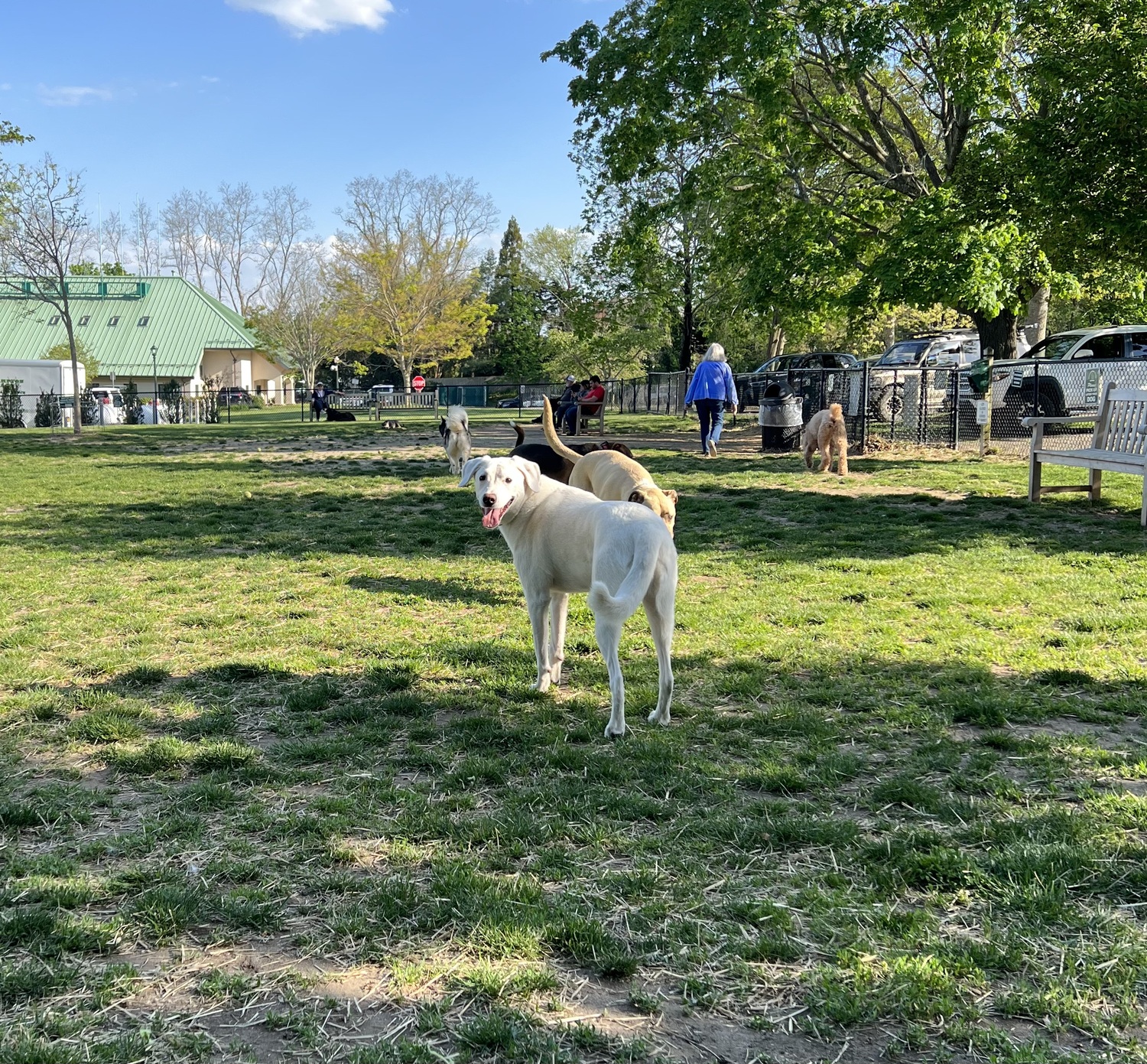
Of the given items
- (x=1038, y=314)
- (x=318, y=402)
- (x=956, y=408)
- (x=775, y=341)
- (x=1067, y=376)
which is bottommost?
(x=956, y=408)

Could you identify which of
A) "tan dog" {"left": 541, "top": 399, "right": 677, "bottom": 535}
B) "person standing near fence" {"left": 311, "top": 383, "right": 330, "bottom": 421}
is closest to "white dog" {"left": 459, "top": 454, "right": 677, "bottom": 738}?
A: "tan dog" {"left": 541, "top": 399, "right": 677, "bottom": 535}

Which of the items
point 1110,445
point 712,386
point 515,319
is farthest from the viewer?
point 515,319

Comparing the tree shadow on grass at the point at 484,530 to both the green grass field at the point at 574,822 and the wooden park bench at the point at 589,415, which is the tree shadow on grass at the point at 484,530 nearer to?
the green grass field at the point at 574,822

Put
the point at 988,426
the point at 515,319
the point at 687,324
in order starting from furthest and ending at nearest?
the point at 515,319, the point at 687,324, the point at 988,426

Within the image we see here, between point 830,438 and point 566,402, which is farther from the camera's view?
point 566,402

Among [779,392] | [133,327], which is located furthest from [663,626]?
[133,327]

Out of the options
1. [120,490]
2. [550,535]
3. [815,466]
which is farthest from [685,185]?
[550,535]

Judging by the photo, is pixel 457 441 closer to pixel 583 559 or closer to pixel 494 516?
pixel 494 516

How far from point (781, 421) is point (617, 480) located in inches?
451

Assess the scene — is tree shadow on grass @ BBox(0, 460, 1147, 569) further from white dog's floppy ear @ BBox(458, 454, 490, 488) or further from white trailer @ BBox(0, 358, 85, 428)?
white trailer @ BBox(0, 358, 85, 428)

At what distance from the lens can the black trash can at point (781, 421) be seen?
17156 millimetres

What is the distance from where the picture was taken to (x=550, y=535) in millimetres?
4672

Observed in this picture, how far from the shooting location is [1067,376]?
15500 millimetres

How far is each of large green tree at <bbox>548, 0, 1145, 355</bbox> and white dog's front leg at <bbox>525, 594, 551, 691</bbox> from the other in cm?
925
